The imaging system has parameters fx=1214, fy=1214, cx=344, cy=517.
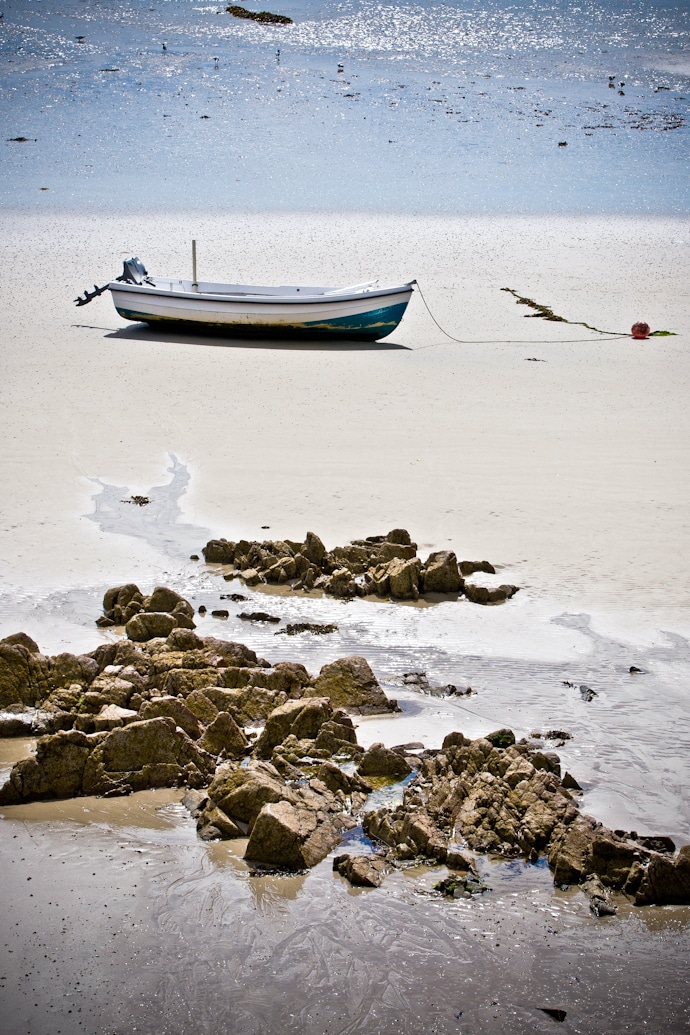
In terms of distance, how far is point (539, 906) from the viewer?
4.61 metres

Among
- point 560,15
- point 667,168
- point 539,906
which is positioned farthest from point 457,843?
point 560,15

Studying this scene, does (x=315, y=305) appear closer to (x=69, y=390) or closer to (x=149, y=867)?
(x=69, y=390)

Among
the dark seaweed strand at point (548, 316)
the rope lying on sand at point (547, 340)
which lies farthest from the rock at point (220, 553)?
the dark seaweed strand at point (548, 316)

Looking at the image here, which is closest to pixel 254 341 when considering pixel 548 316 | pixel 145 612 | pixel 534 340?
pixel 534 340

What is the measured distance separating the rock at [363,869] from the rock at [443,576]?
2.96 metres

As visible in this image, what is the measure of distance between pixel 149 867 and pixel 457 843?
4.06ft

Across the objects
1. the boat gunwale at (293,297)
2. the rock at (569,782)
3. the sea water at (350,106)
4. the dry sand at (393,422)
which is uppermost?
the sea water at (350,106)

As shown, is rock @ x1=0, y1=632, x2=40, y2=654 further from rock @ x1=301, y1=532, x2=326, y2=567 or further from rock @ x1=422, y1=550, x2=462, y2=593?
rock @ x1=422, y1=550, x2=462, y2=593

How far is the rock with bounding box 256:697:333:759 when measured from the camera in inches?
219

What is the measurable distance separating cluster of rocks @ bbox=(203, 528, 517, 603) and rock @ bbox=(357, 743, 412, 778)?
2217 millimetres

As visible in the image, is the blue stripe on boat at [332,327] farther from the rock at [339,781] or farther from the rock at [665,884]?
the rock at [665,884]

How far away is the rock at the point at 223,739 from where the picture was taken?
18.2 ft

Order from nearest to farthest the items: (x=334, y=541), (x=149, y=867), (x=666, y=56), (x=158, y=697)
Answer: (x=149, y=867)
(x=158, y=697)
(x=334, y=541)
(x=666, y=56)

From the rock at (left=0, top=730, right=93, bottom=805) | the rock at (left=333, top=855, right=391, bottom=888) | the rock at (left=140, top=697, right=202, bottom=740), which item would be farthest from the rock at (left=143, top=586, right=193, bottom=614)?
the rock at (left=333, top=855, right=391, bottom=888)
